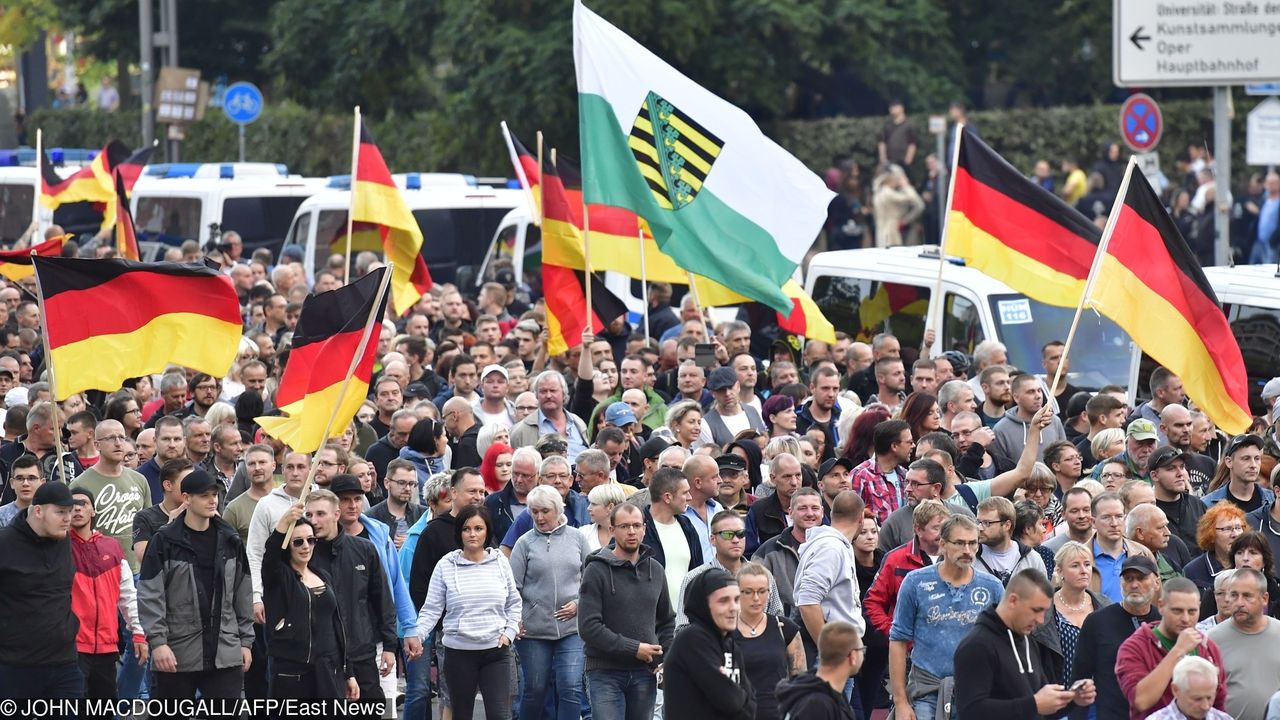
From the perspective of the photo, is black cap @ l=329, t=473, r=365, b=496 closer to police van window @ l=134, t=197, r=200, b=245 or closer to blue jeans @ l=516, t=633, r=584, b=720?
blue jeans @ l=516, t=633, r=584, b=720

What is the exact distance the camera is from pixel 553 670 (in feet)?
34.9

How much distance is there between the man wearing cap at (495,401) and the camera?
13.8 metres

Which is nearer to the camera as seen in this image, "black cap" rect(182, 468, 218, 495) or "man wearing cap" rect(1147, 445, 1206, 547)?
"black cap" rect(182, 468, 218, 495)

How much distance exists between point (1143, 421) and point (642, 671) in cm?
348

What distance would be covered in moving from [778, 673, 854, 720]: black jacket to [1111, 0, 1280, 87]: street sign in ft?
42.8

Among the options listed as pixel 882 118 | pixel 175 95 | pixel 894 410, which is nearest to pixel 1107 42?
pixel 882 118

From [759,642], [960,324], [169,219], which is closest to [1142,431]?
[759,642]

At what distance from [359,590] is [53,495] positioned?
1398mm

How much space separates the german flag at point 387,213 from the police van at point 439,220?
6263 millimetres

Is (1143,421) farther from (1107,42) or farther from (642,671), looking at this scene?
(1107,42)

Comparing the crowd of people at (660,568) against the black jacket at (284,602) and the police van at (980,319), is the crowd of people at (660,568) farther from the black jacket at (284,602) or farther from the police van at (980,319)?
the police van at (980,319)

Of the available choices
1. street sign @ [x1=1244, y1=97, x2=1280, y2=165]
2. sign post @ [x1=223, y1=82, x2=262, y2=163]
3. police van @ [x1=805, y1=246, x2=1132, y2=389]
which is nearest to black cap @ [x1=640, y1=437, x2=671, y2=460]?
police van @ [x1=805, y1=246, x2=1132, y2=389]

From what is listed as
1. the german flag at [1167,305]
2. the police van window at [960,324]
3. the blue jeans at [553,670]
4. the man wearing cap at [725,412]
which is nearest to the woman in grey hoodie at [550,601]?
the blue jeans at [553,670]

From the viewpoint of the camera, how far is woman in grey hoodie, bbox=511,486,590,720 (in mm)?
10477
